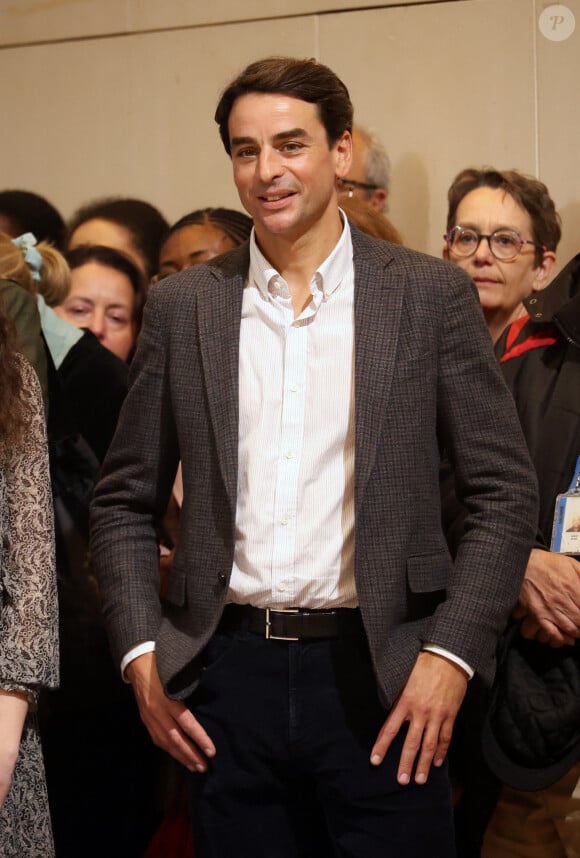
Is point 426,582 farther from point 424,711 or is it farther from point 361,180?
point 361,180

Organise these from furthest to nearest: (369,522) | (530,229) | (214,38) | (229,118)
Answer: (214,38) → (530,229) → (229,118) → (369,522)

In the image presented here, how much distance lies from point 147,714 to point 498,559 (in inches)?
26.5

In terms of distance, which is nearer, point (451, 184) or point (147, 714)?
point (147, 714)

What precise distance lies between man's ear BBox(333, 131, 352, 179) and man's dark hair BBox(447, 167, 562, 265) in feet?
3.10

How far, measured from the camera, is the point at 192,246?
3.35 meters

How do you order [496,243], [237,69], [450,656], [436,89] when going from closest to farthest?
[450,656] → [496,243] → [436,89] → [237,69]

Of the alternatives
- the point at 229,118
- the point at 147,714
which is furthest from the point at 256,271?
the point at 147,714

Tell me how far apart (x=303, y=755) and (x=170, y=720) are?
9.5 inches

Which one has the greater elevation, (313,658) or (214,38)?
(214,38)

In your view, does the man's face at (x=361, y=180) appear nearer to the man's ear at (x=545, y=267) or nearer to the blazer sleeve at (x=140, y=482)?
the man's ear at (x=545, y=267)

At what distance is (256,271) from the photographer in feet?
6.29

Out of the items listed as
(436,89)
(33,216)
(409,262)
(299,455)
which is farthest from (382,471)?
(33,216)

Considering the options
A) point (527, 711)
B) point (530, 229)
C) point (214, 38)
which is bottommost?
point (527, 711)

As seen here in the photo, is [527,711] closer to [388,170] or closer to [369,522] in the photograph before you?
[369,522]
